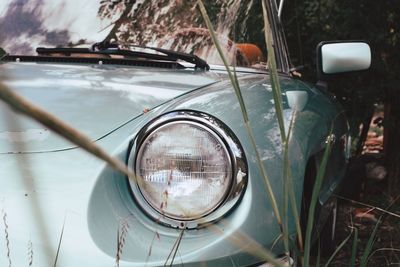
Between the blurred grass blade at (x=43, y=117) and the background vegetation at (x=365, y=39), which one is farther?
the background vegetation at (x=365, y=39)

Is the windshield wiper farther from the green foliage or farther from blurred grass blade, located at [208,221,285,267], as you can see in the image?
the green foliage

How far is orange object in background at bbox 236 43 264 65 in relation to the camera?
2.58 metres

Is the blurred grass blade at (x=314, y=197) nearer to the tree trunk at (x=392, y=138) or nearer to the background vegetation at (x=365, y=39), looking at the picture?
the background vegetation at (x=365, y=39)

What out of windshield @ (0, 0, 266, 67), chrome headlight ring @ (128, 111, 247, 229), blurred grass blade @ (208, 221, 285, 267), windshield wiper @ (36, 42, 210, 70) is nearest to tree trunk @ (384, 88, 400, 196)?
windshield @ (0, 0, 266, 67)

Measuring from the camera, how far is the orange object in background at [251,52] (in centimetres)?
258

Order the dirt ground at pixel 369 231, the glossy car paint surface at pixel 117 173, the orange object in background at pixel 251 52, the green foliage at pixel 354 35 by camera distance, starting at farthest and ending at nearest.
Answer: the green foliage at pixel 354 35
the dirt ground at pixel 369 231
the orange object in background at pixel 251 52
the glossy car paint surface at pixel 117 173

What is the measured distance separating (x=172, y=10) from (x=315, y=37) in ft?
8.62

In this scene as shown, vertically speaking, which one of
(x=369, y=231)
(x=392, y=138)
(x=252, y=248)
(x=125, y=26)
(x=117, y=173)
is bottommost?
(x=369, y=231)

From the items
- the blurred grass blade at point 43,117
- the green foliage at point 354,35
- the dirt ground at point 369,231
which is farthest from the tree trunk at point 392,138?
the blurred grass blade at point 43,117

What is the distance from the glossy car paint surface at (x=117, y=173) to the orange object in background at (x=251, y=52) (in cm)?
67

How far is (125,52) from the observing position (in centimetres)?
228

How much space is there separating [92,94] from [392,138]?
4.03 metres

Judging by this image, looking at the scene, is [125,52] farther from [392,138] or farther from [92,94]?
[392,138]

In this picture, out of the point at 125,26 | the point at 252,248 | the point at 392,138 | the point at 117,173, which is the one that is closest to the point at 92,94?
the point at 117,173
